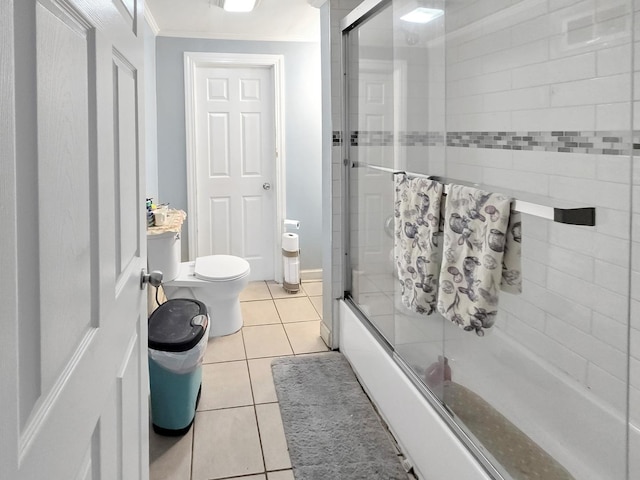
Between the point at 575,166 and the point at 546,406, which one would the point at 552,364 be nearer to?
the point at 546,406

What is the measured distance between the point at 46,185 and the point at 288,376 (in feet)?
7.77

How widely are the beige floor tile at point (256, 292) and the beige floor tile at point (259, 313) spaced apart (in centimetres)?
11

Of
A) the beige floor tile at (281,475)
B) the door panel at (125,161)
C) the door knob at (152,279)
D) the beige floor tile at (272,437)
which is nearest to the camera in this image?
the door panel at (125,161)

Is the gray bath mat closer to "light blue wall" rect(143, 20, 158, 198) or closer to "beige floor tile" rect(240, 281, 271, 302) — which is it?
"beige floor tile" rect(240, 281, 271, 302)

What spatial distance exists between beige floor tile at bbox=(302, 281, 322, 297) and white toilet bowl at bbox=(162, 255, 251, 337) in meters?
0.94

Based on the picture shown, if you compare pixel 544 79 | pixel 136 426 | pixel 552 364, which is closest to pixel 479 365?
pixel 552 364

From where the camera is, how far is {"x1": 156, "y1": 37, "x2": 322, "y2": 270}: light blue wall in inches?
168

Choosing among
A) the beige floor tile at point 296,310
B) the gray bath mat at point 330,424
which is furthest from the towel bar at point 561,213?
the beige floor tile at point 296,310

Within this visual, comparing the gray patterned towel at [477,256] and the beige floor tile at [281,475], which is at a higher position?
the gray patterned towel at [477,256]

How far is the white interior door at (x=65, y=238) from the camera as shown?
53cm

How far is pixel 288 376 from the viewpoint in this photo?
9.43 ft

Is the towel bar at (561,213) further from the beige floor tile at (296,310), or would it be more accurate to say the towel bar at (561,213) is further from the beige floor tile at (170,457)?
the beige floor tile at (296,310)

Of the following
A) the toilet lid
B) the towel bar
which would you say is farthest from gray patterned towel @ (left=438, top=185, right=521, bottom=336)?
the toilet lid

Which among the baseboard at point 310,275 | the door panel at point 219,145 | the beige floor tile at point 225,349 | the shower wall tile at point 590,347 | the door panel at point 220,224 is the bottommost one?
the beige floor tile at point 225,349
